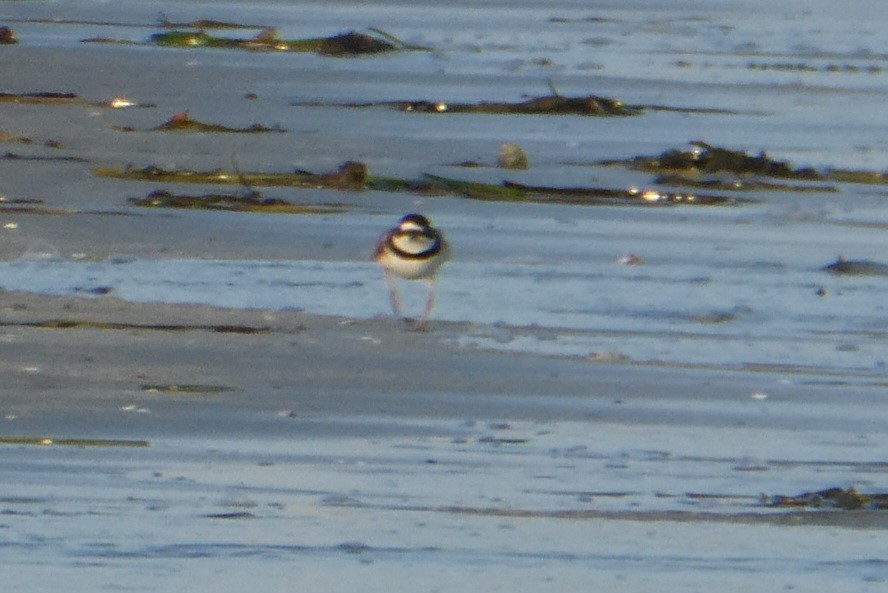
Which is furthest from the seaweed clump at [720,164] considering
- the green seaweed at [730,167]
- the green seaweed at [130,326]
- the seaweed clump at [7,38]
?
the seaweed clump at [7,38]

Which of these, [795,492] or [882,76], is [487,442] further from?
[882,76]

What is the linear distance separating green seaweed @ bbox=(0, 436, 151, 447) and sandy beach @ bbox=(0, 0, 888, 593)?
15 mm

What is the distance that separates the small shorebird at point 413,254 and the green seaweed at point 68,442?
6.67 feet

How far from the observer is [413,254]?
8328 mm

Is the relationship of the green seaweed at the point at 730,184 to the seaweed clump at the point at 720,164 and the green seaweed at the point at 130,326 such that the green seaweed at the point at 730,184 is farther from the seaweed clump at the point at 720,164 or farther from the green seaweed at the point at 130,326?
the green seaweed at the point at 130,326

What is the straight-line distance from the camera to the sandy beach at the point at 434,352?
5281 millimetres

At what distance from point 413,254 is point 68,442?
93.9 inches

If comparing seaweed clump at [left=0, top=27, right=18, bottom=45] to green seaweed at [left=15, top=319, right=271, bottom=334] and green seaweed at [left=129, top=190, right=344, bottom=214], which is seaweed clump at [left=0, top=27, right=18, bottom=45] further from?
green seaweed at [left=15, top=319, right=271, bottom=334]

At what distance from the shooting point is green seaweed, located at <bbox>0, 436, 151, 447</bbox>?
6.12 m

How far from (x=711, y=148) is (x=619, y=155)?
0.65 metres

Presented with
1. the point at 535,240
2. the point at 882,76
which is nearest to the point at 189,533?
the point at 535,240

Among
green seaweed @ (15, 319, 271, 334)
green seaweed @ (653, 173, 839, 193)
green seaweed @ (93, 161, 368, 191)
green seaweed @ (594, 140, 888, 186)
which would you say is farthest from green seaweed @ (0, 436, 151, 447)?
green seaweed @ (594, 140, 888, 186)

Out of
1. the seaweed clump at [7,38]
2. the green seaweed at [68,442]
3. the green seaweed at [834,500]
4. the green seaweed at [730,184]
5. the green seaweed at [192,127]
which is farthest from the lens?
the seaweed clump at [7,38]

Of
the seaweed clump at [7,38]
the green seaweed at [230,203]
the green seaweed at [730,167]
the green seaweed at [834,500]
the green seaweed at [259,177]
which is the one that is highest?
the seaweed clump at [7,38]
